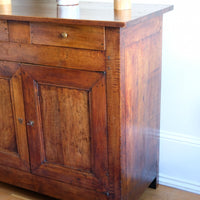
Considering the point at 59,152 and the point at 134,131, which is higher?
the point at 134,131

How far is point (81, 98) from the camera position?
1650 mm

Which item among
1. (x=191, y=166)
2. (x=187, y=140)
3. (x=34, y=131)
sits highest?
(x=34, y=131)

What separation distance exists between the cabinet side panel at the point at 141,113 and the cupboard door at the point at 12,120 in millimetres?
557

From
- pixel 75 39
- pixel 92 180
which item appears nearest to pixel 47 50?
pixel 75 39

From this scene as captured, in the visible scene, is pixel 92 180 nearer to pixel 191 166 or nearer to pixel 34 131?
pixel 34 131

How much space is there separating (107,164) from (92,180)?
0.13 m

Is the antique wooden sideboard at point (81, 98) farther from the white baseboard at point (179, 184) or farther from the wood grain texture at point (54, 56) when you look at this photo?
the white baseboard at point (179, 184)

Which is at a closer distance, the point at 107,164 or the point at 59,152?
the point at 107,164

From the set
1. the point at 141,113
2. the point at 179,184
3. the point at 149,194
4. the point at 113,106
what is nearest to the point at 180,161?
the point at 179,184

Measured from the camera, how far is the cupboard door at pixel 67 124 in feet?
5.32

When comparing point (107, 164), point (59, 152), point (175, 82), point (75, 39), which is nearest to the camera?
point (75, 39)

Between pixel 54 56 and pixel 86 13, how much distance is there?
0.25 metres

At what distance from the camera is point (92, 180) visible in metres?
1.75

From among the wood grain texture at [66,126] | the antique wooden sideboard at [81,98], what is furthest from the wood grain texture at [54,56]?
the wood grain texture at [66,126]
